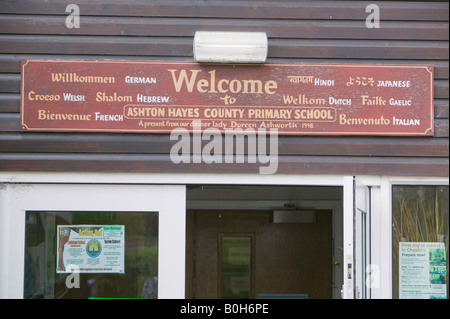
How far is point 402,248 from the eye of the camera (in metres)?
5.43

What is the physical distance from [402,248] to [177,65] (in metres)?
2.23

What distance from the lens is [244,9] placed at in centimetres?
546

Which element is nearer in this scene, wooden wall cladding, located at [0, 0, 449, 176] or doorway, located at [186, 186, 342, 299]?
wooden wall cladding, located at [0, 0, 449, 176]

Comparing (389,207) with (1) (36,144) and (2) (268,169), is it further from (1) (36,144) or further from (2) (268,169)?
(1) (36,144)

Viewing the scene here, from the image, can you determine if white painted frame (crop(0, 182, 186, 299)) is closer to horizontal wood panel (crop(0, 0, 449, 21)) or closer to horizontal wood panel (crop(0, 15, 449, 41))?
horizontal wood panel (crop(0, 15, 449, 41))

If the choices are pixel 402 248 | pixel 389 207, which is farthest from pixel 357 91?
pixel 402 248

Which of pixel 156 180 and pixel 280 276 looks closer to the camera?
pixel 156 180

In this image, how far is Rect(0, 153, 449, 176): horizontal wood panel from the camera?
5.29 metres

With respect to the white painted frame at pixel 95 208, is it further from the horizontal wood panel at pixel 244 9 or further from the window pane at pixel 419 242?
the window pane at pixel 419 242

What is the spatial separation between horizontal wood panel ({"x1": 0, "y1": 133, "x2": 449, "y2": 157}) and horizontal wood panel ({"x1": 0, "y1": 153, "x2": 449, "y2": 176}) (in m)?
0.04

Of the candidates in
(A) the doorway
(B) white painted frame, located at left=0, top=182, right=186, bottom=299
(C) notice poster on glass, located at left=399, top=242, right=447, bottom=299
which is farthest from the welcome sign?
(A) the doorway

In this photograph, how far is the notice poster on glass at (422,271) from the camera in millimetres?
5398

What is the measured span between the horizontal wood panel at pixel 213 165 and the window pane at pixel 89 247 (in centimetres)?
37
